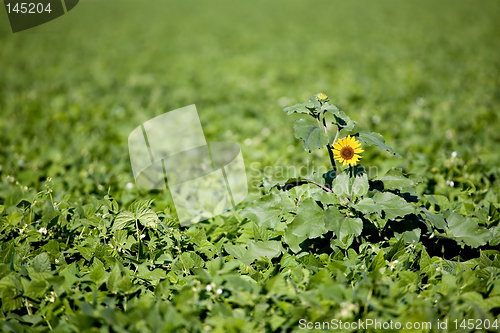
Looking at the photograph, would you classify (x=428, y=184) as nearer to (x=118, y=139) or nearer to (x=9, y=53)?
(x=118, y=139)

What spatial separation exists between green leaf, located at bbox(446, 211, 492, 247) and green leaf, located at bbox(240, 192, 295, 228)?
89 cm

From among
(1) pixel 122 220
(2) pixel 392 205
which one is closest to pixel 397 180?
(2) pixel 392 205

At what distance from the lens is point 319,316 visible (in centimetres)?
145

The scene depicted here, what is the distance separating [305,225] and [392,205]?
44 centimetres

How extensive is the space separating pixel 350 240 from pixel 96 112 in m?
4.33

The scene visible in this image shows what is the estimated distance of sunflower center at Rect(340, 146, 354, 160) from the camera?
189 cm

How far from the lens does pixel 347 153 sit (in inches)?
74.5

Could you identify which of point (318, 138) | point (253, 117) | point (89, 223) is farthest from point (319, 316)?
point (253, 117)

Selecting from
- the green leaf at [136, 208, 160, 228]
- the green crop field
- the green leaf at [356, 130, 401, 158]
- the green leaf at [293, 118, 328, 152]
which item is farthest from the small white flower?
the green leaf at [136, 208, 160, 228]

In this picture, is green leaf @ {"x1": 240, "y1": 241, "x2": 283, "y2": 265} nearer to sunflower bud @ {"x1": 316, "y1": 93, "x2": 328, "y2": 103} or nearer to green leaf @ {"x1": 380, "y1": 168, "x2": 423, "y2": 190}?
green leaf @ {"x1": 380, "y1": 168, "x2": 423, "y2": 190}

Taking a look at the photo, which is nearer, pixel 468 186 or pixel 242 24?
pixel 468 186

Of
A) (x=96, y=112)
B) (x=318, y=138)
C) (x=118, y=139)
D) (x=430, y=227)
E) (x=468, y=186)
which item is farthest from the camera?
(x=96, y=112)

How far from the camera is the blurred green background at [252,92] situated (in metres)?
3.45

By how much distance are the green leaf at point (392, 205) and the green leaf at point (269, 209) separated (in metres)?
0.43
